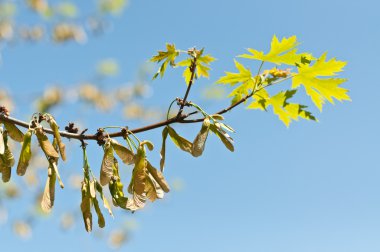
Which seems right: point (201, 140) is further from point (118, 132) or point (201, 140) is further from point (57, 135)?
point (57, 135)

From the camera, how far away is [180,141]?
5.82 ft

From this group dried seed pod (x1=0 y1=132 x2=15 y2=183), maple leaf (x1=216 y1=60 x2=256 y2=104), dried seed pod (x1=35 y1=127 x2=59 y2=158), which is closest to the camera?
dried seed pod (x1=35 y1=127 x2=59 y2=158)

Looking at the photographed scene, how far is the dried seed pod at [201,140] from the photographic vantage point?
1.72m

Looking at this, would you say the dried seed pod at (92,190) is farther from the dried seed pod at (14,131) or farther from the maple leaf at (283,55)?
the maple leaf at (283,55)

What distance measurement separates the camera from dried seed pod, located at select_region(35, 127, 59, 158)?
5.40 feet

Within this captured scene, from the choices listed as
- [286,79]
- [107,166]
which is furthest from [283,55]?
[107,166]

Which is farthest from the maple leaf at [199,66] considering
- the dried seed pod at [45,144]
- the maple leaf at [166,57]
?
the dried seed pod at [45,144]

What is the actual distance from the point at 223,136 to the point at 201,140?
0.09 meters

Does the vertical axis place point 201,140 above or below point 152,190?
above

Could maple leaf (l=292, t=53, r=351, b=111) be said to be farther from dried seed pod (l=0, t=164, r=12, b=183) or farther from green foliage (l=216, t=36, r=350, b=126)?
dried seed pod (l=0, t=164, r=12, b=183)

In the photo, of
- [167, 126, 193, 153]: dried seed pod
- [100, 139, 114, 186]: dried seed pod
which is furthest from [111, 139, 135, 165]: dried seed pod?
[167, 126, 193, 153]: dried seed pod

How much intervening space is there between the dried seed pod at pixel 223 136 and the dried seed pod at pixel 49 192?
0.57m

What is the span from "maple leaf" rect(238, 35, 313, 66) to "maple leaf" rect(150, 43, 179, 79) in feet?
1.07

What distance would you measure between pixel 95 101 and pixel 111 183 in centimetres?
641
